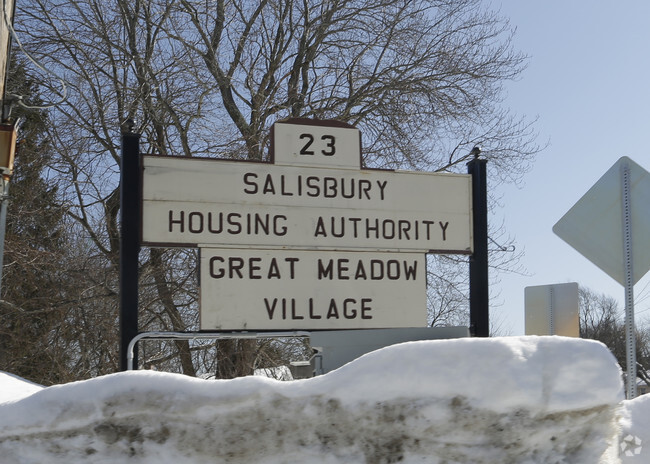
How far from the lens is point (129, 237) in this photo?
4.84 metres

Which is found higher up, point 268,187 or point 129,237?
point 268,187

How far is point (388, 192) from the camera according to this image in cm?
538

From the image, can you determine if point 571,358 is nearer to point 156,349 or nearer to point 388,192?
point 388,192

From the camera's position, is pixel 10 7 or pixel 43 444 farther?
pixel 10 7

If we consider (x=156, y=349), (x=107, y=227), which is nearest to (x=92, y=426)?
(x=107, y=227)

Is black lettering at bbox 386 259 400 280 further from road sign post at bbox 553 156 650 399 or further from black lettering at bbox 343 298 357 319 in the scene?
road sign post at bbox 553 156 650 399

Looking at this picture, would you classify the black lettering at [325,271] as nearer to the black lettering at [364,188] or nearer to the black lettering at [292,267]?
the black lettering at [292,267]

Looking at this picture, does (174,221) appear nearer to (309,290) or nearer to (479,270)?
(309,290)

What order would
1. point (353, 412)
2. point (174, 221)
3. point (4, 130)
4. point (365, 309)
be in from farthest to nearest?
point (4, 130) < point (365, 309) < point (174, 221) < point (353, 412)

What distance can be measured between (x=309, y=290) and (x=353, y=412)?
2.94 m

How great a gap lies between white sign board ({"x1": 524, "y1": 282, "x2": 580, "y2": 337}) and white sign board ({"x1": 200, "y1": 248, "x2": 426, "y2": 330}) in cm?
82

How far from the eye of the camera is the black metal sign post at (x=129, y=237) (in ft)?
15.9

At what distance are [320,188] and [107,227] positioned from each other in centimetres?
863

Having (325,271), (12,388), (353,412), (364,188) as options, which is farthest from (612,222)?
(12,388)
